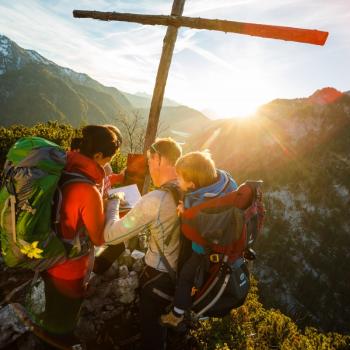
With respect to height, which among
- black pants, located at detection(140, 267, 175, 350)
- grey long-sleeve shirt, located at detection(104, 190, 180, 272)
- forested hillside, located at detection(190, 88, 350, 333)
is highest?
grey long-sleeve shirt, located at detection(104, 190, 180, 272)

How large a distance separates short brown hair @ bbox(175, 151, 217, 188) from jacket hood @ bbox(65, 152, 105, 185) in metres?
0.70

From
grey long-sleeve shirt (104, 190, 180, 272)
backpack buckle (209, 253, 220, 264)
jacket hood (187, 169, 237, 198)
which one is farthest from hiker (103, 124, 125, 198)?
backpack buckle (209, 253, 220, 264)

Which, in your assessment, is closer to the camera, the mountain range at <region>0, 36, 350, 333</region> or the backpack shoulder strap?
the backpack shoulder strap

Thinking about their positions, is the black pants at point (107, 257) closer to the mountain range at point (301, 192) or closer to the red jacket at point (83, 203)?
the red jacket at point (83, 203)

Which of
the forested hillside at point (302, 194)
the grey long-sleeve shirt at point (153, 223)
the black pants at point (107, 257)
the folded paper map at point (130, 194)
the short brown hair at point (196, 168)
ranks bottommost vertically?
the forested hillside at point (302, 194)

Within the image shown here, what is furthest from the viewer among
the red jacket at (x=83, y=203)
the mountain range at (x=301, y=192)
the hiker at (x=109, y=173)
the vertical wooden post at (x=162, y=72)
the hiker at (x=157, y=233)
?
the mountain range at (x=301, y=192)

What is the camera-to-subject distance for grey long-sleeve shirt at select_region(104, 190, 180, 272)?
2527 millimetres

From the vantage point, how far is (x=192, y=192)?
258 centimetres

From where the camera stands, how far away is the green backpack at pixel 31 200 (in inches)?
88.3

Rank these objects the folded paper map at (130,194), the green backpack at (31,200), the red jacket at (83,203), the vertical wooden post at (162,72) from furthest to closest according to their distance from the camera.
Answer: the vertical wooden post at (162,72) < the folded paper map at (130,194) < the red jacket at (83,203) < the green backpack at (31,200)

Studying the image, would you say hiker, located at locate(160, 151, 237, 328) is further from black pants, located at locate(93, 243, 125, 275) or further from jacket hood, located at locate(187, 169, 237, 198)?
black pants, located at locate(93, 243, 125, 275)

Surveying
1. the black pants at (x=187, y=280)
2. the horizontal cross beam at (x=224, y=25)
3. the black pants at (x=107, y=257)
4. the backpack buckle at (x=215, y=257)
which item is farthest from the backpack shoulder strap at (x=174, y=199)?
the horizontal cross beam at (x=224, y=25)

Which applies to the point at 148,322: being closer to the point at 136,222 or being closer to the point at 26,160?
the point at 136,222

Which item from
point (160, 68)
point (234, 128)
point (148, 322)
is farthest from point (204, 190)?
point (234, 128)
